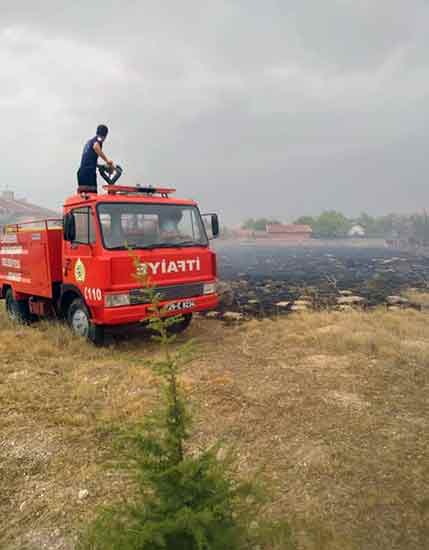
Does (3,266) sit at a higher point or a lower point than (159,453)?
higher

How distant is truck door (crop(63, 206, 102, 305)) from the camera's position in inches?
244

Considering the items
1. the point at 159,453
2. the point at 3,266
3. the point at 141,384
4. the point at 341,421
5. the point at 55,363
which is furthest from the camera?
the point at 3,266

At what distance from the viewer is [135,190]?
691cm

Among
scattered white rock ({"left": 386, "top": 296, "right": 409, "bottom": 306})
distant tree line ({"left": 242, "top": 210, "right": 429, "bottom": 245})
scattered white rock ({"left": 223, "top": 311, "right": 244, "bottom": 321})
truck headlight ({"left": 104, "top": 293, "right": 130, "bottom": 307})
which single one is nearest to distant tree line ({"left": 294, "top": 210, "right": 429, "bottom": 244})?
distant tree line ({"left": 242, "top": 210, "right": 429, "bottom": 245})

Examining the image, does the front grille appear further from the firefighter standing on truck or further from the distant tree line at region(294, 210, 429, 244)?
the distant tree line at region(294, 210, 429, 244)

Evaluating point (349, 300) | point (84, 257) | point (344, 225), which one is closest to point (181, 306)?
point (84, 257)

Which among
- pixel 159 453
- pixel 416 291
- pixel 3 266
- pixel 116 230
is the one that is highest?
pixel 116 230

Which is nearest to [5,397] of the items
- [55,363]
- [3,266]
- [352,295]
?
[55,363]

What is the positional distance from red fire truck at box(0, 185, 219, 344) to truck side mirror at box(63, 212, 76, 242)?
16mm

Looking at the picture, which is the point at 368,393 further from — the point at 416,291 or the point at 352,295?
the point at 416,291

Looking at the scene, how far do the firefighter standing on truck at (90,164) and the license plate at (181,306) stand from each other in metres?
2.76

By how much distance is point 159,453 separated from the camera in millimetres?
2109

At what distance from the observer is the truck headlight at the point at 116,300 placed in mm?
5988

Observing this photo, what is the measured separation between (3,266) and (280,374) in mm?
7609
